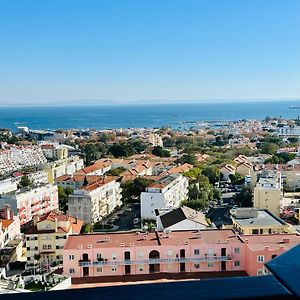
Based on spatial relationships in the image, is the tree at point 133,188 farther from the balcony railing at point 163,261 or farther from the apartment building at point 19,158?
the apartment building at point 19,158

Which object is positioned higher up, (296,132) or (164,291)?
(164,291)

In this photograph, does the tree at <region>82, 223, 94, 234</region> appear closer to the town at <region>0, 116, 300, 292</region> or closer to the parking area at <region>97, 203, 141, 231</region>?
the town at <region>0, 116, 300, 292</region>

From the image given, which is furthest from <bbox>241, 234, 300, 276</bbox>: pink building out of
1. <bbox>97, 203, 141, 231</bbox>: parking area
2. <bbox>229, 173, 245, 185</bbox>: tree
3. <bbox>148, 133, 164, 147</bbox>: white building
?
<bbox>148, 133, 164, 147</bbox>: white building

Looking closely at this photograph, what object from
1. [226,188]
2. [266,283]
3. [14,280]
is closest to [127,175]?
[226,188]

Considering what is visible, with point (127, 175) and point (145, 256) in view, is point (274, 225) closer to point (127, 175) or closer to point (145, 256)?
point (145, 256)

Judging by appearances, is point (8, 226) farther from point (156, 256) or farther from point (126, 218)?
point (156, 256)

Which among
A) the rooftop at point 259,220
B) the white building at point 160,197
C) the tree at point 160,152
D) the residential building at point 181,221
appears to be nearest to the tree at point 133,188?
the white building at point 160,197
